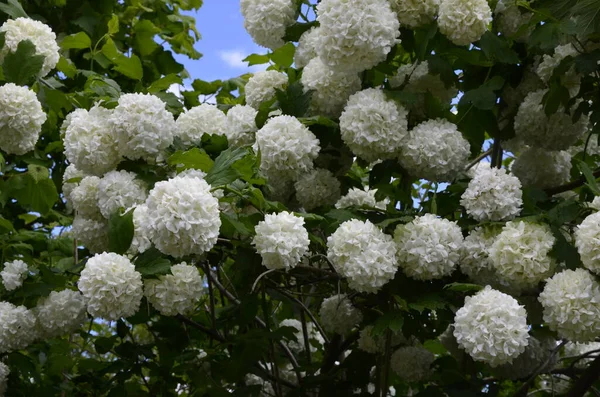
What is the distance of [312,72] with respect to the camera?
2.76m

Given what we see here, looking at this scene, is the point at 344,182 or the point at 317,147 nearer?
the point at 317,147

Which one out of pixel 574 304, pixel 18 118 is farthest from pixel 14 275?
pixel 574 304

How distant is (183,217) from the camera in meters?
2.08

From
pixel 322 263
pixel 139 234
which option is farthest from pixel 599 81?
pixel 139 234

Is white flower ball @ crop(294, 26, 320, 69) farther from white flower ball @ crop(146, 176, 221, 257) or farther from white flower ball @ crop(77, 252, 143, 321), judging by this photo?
white flower ball @ crop(77, 252, 143, 321)

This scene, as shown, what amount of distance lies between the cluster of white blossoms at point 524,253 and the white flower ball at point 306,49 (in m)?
0.92

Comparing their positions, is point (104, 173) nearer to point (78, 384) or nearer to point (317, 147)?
point (317, 147)

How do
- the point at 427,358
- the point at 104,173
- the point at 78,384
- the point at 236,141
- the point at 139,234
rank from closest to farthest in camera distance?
the point at 139,234 < the point at 104,173 < the point at 236,141 < the point at 427,358 < the point at 78,384

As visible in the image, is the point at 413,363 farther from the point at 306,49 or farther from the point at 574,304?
the point at 306,49

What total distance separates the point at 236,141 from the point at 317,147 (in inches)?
13.9

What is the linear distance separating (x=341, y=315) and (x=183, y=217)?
45.5 inches

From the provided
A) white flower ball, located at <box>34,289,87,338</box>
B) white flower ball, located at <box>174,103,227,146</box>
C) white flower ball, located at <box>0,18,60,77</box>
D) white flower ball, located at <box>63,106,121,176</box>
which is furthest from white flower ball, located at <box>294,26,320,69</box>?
white flower ball, located at <box>34,289,87,338</box>

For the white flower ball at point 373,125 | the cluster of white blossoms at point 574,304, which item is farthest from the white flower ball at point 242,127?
the cluster of white blossoms at point 574,304

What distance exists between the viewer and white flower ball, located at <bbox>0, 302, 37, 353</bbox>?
2695 mm
